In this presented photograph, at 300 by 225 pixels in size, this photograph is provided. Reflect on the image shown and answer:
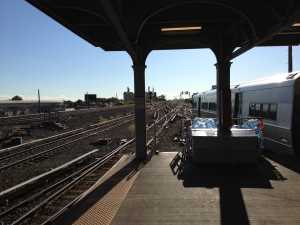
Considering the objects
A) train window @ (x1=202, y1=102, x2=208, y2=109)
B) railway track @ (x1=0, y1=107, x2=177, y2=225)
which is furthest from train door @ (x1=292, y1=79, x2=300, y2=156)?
train window @ (x1=202, y1=102, x2=208, y2=109)

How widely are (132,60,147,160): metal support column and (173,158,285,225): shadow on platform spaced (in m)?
1.77

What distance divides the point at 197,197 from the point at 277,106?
6779 millimetres

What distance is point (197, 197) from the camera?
297 inches

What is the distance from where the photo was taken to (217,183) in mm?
8664

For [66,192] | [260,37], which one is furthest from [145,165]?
[260,37]

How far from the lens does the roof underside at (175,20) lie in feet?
28.3

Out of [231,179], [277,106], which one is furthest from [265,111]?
[231,179]

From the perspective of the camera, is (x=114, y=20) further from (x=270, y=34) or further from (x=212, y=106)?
(x=212, y=106)

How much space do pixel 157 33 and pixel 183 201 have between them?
A: 721cm

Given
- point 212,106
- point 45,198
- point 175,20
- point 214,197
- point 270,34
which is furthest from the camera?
point 212,106

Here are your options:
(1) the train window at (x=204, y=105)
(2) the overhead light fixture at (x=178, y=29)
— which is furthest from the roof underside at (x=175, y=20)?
(1) the train window at (x=204, y=105)

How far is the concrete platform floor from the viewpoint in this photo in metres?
6.25

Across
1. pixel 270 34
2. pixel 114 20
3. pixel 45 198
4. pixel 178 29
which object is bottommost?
pixel 45 198

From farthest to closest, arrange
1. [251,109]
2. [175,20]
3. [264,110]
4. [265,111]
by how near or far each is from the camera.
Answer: [251,109]
[264,110]
[265,111]
[175,20]
